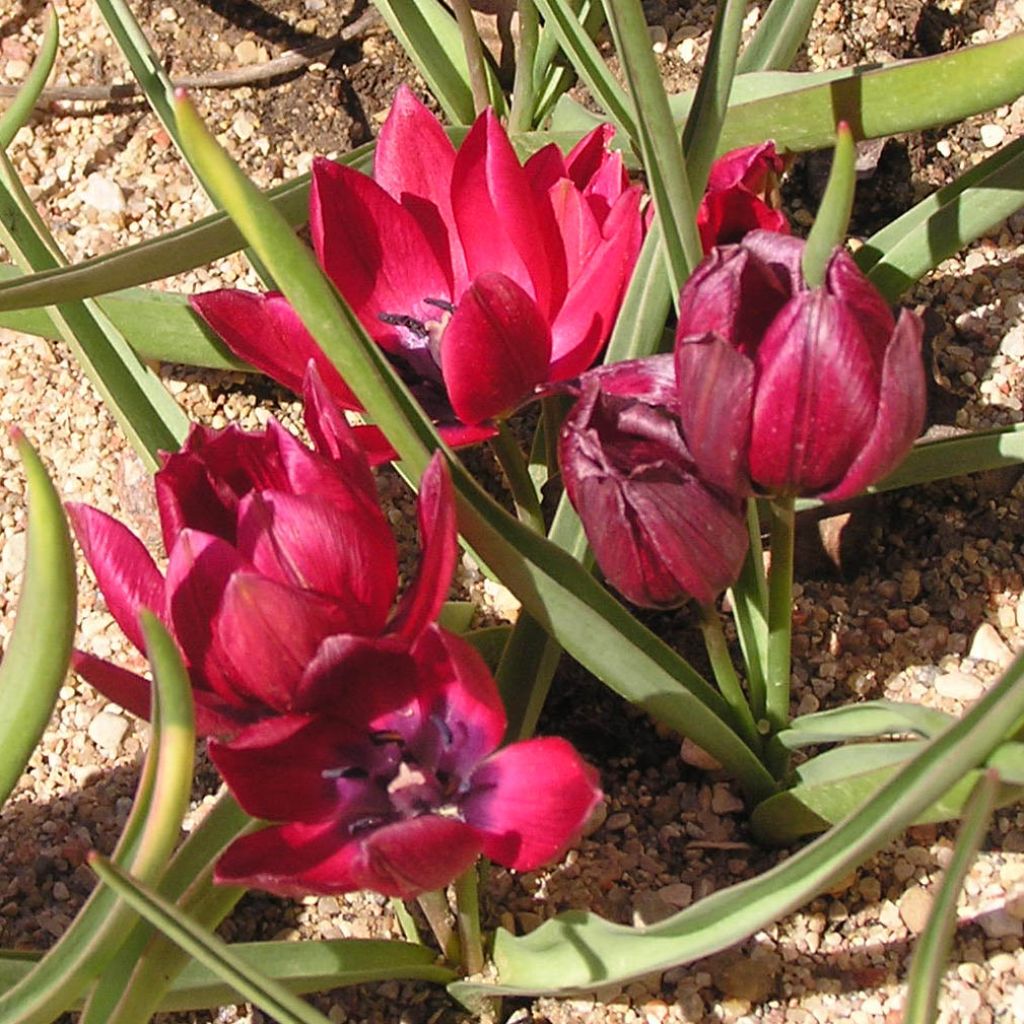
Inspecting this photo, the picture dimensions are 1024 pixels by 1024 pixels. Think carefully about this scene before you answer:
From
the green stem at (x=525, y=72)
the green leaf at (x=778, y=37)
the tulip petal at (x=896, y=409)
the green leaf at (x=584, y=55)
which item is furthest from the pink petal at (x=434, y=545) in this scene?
the green stem at (x=525, y=72)

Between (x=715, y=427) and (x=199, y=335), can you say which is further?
(x=199, y=335)

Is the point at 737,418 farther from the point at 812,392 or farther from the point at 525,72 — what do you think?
the point at 525,72

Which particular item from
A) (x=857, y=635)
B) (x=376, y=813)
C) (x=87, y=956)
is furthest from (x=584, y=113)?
(x=87, y=956)

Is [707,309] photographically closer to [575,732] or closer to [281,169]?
[575,732]

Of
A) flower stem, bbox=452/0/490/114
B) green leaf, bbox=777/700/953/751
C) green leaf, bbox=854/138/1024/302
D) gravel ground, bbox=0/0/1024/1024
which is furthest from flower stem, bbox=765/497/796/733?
flower stem, bbox=452/0/490/114

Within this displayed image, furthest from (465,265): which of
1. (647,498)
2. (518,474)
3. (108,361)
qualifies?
(647,498)
